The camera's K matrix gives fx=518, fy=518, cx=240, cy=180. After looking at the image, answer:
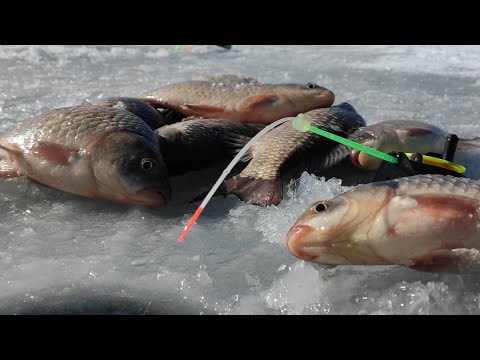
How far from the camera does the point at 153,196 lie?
2.68m

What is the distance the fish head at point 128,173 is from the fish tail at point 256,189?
0.36 m

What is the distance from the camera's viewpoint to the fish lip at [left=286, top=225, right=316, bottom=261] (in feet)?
6.48

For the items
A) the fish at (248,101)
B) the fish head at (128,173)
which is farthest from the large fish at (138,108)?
the fish head at (128,173)

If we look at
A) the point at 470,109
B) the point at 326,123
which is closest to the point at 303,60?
the point at 470,109

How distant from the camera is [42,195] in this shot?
2881mm

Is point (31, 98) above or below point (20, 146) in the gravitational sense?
below

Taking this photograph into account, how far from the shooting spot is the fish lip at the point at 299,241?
1.97 metres

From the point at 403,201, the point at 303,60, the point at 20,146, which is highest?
the point at 403,201

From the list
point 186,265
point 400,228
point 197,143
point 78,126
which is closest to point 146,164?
point 78,126

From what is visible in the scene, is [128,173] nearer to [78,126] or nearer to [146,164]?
[146,164]

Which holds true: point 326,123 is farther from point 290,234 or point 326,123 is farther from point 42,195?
point 42,195

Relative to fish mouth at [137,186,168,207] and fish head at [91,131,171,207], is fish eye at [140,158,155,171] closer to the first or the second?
fish head at [91,131,171,207]

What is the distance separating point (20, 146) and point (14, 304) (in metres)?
1.20

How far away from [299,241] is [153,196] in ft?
3.24
